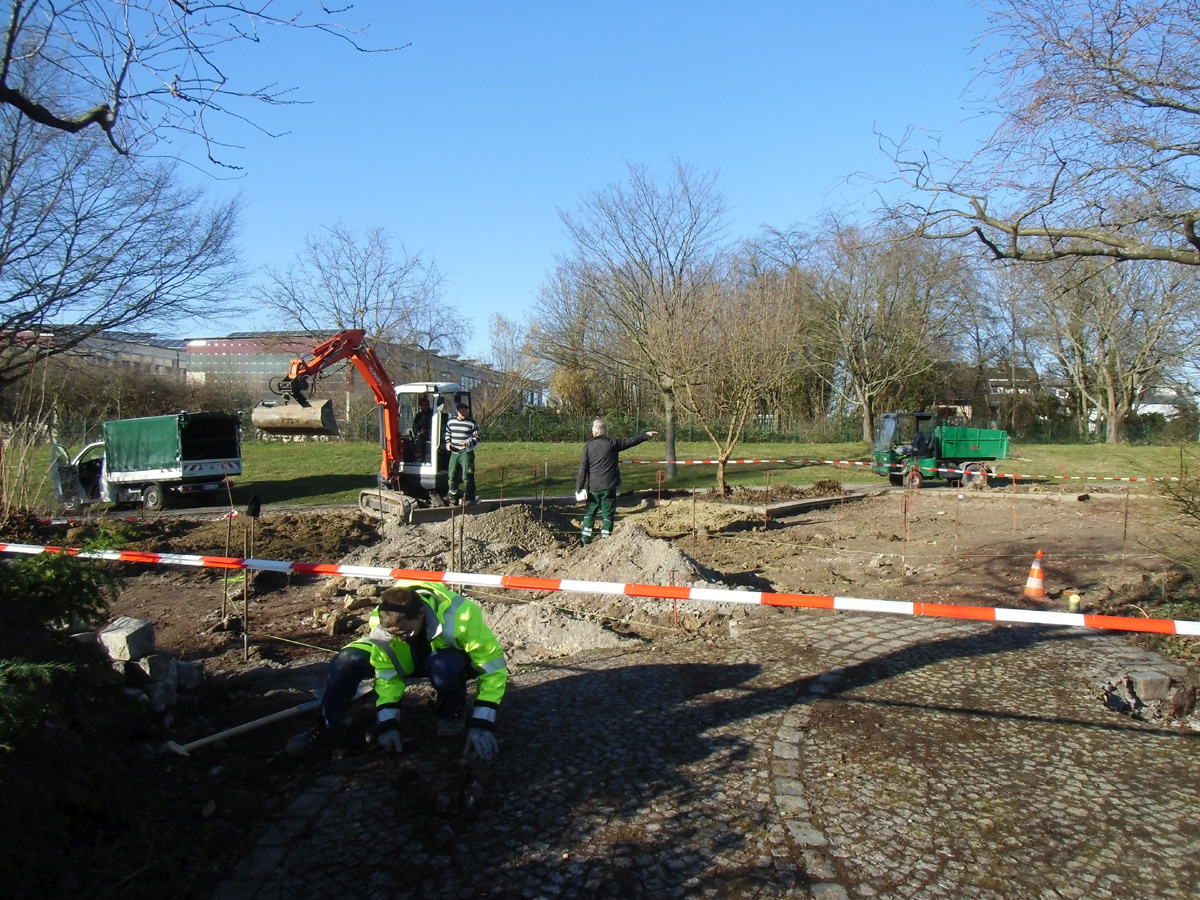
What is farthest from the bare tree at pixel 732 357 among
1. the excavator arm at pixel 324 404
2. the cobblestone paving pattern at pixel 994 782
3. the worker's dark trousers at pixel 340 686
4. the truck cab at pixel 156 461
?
the worker's dark trousers at pixel 340 686

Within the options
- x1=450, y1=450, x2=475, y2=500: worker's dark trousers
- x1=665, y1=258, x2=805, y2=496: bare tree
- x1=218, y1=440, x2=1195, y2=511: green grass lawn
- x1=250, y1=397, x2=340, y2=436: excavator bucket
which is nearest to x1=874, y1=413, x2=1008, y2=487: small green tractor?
x1=218, y1=440, x2=1195, y2=511: green grass lawn

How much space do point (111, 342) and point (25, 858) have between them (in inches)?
549

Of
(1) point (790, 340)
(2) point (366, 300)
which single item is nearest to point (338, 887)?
(1) point (790, 340)

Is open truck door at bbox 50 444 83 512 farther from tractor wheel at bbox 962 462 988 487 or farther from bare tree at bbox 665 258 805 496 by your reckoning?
tractor wheel at bbox 962 462 988 487

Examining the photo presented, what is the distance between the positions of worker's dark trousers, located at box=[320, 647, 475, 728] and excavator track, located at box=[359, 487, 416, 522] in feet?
29.3

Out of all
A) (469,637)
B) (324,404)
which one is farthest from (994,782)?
(324,404)

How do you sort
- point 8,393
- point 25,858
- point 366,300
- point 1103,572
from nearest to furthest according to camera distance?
point 25,858, point 1103,572, point 8,393, point 366,300

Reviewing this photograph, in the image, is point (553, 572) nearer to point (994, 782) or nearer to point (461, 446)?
point (461, 446)

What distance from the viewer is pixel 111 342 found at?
14.8 meters

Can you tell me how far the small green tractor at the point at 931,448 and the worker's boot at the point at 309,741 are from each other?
20.6 meters

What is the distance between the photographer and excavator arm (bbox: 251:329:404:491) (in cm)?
1194

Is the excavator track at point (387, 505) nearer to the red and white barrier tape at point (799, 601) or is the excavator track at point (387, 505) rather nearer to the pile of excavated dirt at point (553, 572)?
the pile of excavated dirt at point (553, 572)

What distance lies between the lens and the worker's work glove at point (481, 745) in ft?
13.9

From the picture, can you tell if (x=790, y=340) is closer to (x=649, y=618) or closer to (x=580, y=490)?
(x=580, y=490)
